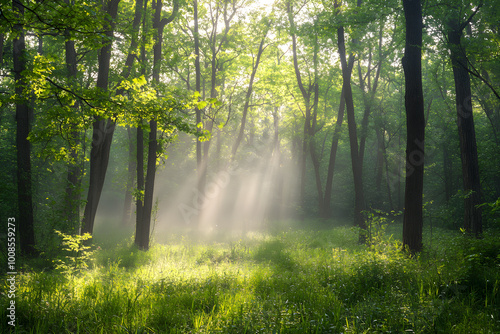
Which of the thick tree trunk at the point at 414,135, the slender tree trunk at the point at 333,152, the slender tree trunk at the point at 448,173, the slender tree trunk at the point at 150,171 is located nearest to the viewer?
the thick tree trunk at the point at 414,135

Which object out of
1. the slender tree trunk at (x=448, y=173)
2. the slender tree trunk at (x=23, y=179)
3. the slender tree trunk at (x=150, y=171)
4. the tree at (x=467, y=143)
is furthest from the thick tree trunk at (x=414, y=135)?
the slender tree trunk at (x=448, y=173)

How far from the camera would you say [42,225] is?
1005 cm

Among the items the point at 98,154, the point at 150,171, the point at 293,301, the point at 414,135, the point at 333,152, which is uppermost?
the point at 333,152

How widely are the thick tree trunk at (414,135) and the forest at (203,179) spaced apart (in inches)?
1.6

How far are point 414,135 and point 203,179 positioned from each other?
536 inches

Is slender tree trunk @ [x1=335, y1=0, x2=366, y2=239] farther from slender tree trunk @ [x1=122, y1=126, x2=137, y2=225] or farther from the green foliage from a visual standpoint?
slender tree trunk @ [x1=122, y1=126, x2=137, y2=225]

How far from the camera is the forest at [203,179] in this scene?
388cm

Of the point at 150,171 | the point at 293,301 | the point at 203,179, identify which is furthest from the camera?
the point at 203,179

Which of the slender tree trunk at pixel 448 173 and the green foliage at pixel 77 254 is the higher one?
the slender tree trunk at pixel 448 173

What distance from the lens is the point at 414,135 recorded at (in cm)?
687

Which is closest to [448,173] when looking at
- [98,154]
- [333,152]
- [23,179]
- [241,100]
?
[333,152]

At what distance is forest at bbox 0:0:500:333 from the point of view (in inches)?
153

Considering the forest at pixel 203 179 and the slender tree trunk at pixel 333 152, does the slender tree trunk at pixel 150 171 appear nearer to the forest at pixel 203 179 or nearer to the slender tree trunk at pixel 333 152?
the forest at pixel 203 179

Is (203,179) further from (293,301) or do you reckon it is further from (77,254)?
(293,301)
